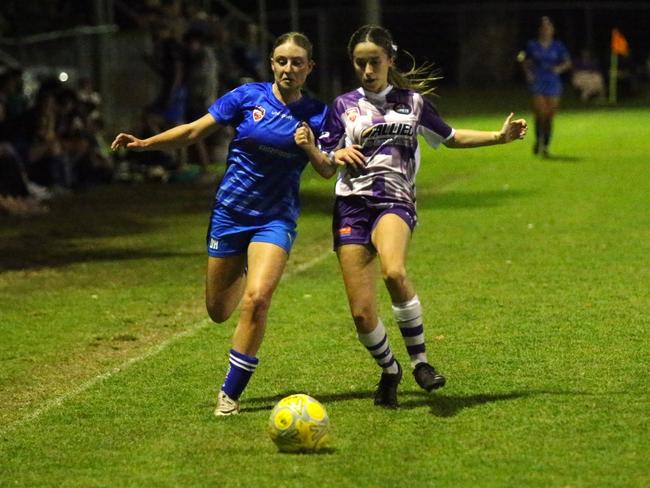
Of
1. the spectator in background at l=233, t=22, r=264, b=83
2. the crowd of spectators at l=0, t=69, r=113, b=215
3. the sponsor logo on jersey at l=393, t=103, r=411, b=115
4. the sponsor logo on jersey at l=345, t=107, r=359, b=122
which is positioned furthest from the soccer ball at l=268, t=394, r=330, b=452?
the spectator in background at l=233, t=22, r=264, b=83

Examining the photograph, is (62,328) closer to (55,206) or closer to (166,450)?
(166,450)

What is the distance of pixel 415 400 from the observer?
9.63 meters

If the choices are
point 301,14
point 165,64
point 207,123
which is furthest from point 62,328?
point 301,14

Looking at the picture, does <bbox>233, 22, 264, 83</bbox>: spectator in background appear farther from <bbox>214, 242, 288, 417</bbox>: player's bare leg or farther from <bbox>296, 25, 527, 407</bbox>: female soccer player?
<bbox>214, 242, 288, 417</bbox>: player's bare leg

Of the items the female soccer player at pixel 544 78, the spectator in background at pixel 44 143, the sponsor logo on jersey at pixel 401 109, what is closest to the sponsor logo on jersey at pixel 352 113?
the sponsor logo on jersey at pixel 401 109

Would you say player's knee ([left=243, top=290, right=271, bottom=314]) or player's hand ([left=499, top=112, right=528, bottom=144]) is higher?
player's hand ([left=499, top=112, right=528, bottom=144])

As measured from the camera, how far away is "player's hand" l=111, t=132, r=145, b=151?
31.5 feet

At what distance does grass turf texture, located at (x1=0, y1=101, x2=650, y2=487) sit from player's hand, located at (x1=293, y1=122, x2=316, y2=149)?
5.08 ft

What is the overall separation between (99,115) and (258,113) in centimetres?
1939

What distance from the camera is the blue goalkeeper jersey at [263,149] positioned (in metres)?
9.42

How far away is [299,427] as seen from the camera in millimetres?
8211

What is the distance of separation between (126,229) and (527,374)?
35.9ft

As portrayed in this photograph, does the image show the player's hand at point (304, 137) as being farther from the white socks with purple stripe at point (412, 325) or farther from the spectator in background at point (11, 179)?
the spectator in background at point (11, 179)

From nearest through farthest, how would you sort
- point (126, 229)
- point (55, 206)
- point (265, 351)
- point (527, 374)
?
point (527, 374) < point (265, 351) < point (126, 229) < point (55, 206)
